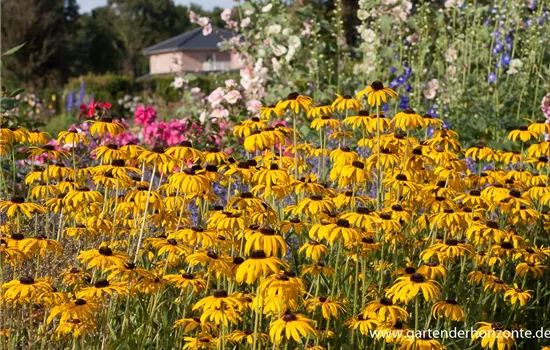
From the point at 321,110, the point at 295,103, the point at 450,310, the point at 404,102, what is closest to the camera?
the point at 450,310

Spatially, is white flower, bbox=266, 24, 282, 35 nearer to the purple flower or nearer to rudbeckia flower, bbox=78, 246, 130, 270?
the purple flower

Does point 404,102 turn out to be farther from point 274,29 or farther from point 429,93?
point 274,29

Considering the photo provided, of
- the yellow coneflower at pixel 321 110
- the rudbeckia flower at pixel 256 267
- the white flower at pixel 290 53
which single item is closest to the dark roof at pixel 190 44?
the white flower at pixel 290 53

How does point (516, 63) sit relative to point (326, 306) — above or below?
above

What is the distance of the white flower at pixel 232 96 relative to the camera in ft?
22.3

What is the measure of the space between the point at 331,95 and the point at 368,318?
581 cm

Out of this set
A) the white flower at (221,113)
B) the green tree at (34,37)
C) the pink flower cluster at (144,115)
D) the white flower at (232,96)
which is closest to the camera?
the white flower at (232,96)

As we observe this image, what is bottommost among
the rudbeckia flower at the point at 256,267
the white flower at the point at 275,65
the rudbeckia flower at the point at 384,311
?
the rudbeckia flower at the point at 384,311

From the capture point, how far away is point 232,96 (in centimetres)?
680

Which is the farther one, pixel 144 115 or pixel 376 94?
pixel 144 115

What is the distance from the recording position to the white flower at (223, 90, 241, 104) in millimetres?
6785

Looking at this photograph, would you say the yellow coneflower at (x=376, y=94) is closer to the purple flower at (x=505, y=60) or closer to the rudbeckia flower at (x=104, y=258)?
the rudbeckia flower at (x=104, y=258)

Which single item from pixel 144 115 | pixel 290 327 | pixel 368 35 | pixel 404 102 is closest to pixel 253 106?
pixel 144 115

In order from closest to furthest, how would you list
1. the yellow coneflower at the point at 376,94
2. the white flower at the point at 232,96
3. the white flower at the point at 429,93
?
1. the yellow coneflower at the point at 376,94
2. the white flower at the point at 232,96
3. the white flower at the point at 429,93
